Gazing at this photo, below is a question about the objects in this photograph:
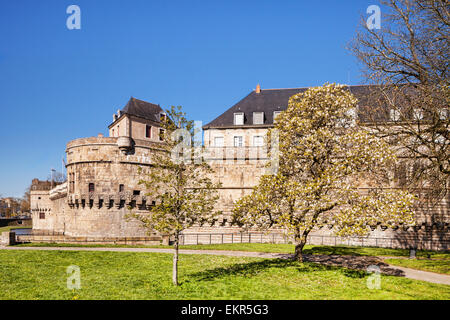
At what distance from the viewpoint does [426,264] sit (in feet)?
47.4

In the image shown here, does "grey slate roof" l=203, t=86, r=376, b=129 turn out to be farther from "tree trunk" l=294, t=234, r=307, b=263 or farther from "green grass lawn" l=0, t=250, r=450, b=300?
"green grass lawn" l=0, t=250, r=450, b=300

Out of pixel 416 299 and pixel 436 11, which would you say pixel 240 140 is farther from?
pixel 416 299

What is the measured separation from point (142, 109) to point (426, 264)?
3705 cm

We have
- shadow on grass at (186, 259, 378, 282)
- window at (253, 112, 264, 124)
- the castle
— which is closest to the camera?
shadow on grass at (186, 259, 378, 282)

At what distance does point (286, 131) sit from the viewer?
43.0ft

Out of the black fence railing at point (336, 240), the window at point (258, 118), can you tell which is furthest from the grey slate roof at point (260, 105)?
the black fence railing at point (336, 240)

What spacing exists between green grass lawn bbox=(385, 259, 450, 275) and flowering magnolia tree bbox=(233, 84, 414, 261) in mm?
3484

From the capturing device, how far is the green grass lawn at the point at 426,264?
13.3 m

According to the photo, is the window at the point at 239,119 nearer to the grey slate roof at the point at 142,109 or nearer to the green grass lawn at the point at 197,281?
the grey slate roof at the point at 142,109

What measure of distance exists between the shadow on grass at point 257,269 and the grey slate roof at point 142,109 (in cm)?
2926

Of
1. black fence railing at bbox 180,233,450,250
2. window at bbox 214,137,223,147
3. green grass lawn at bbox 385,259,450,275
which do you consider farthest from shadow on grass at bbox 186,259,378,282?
window at bbox 214,137,223,147

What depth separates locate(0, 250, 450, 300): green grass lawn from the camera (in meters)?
8.75

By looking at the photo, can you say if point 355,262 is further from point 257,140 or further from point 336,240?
point 257,140
